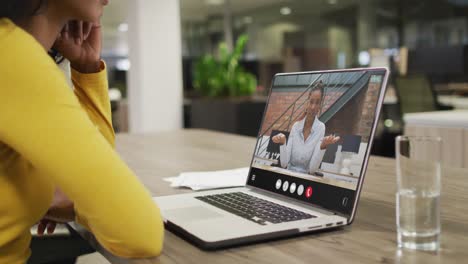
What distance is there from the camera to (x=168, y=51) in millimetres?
5148

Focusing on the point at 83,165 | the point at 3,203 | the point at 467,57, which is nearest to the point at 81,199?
the point at 83,165

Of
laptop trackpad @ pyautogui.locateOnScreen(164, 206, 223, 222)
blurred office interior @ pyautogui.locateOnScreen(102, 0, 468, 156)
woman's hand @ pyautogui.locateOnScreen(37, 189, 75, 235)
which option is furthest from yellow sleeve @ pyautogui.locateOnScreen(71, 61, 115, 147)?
blurred office interior @ pyautogui.locateOnScreen(102, 0, 468, 156)

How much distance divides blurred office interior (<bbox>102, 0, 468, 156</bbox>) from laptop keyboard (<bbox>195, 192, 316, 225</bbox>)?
3.37m

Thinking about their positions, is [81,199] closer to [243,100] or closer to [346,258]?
[346,258]

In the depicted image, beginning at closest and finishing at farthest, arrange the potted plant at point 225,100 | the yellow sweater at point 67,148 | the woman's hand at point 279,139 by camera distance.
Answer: the yellow sweater at point 67,148, the woman's hand at point 279,139, the potted plant at point 225,100

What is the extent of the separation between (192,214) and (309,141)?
0.23 m

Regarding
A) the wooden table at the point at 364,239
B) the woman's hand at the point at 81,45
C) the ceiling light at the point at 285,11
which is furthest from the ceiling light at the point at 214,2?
the woman's hand at the point at 81,45

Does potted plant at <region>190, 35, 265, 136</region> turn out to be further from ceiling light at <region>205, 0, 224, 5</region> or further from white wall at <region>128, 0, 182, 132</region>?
ceiling light at <region>205, 0, 224, 5</region>

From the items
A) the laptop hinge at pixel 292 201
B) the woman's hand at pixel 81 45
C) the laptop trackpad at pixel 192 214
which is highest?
the woman's hand at pixel 81 45

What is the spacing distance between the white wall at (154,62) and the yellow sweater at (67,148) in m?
4.38

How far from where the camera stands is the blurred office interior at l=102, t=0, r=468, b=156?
4.68 metres

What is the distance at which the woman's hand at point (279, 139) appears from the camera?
986 millimetres

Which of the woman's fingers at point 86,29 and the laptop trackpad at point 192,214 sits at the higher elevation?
the woman's fingers at point 86,29

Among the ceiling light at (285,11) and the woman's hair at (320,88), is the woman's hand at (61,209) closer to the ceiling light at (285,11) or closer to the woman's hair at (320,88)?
the woman's hair at (320,88)
